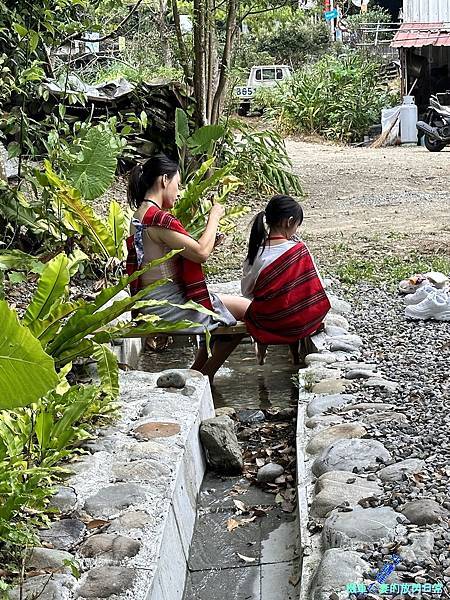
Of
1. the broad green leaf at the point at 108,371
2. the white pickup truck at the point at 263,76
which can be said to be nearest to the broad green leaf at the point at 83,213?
the broad green leaf at the point at 108,371

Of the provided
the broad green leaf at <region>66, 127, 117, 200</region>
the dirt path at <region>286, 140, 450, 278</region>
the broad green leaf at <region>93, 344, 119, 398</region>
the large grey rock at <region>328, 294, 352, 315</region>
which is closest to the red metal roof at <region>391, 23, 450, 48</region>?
the dirt path at <region>286, 140, 450, 278</region>

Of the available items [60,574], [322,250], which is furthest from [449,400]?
[322,250]

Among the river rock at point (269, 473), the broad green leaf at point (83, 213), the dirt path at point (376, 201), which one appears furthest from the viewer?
the dirt path at point (376, 201)

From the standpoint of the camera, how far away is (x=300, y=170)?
14086 millimetres

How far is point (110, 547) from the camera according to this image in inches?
104

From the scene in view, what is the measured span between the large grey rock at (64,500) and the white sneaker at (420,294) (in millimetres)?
3132

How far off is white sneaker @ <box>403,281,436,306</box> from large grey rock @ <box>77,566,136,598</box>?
3.46 metres

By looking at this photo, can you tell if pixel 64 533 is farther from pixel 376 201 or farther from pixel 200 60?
pixel 376 201

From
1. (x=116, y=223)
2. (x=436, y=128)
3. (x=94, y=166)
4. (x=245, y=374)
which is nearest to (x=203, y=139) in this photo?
(x=94, y=166)

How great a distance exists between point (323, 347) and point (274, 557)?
1.86m

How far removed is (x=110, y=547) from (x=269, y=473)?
1.29 m

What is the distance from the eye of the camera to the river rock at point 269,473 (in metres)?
3.80

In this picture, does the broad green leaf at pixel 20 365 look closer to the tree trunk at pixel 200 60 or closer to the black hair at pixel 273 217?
the black hair at pixel 273 217

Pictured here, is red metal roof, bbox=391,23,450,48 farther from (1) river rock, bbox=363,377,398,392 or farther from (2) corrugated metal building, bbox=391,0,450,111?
(1) river rock, bbox=363,377,398,392
